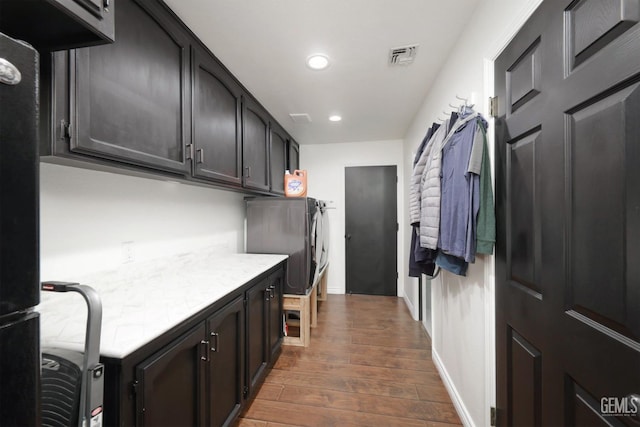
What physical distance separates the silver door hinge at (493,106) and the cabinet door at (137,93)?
1613 mm

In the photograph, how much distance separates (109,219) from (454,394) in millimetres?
2373

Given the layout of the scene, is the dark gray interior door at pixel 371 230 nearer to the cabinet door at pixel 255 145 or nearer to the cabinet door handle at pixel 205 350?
the cabinet door at pixel 255 145

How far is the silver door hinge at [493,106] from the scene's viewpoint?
1193 mm

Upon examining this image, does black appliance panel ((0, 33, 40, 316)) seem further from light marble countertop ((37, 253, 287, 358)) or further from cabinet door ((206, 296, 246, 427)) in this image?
cabinet door ((206, 296, 246, 427))

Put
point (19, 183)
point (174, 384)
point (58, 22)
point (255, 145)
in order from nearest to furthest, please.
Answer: point (19, 183), point (58, 22), point (174, 384), point (255, 145)

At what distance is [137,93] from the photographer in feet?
3.71

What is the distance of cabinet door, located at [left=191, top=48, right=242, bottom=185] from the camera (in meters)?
1.53

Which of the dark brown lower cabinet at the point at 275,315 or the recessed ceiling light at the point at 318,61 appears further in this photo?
the dark brown lower cabinet at the point at 275,315

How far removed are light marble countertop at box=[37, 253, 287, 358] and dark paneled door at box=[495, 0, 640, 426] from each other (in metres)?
1.34

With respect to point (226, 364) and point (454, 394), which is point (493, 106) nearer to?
point (454, 394)

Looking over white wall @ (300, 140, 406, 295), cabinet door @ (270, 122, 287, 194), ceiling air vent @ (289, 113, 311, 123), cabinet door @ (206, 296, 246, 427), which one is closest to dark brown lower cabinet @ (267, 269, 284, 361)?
cabinet door @ (206, 296, 246, 427)

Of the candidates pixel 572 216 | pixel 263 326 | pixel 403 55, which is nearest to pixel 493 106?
pixel 572 216

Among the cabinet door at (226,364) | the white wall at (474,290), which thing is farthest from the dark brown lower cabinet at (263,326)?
the white wall at (474,290)

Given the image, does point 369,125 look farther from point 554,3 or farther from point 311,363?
point 311,363
